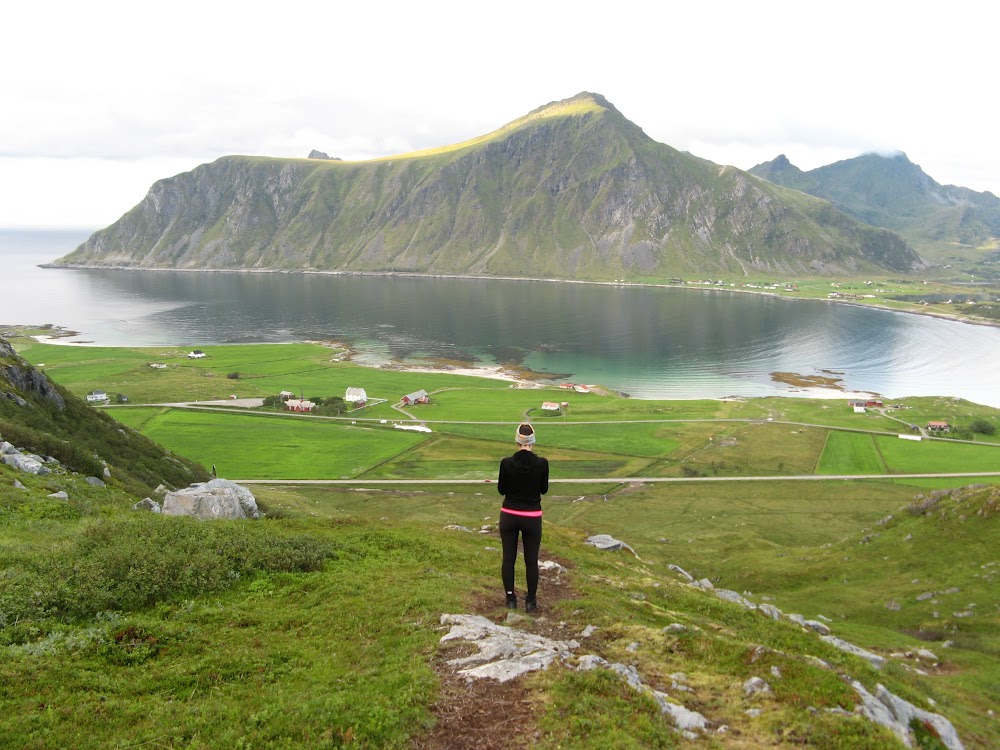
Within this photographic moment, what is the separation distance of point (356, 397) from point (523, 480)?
104686mm

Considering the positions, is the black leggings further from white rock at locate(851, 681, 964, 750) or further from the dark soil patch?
white rock at locate(851, 681, 964, 750)

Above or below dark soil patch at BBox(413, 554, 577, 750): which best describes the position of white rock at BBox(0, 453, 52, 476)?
below

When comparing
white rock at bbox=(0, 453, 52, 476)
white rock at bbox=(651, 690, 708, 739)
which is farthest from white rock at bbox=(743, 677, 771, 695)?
white rock at bbox=(0, 453, 52, 476)

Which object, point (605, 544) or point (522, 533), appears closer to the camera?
point (522, 533)

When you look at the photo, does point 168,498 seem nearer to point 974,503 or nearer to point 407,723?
point 407,723

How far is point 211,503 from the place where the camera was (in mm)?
27875

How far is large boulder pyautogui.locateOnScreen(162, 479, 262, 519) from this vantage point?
89.6ft

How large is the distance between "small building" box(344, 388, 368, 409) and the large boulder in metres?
85.6

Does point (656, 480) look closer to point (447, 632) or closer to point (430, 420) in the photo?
point (430, 420)

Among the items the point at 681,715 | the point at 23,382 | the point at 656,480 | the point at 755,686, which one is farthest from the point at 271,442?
the point at 681,715

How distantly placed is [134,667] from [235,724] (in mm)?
3491

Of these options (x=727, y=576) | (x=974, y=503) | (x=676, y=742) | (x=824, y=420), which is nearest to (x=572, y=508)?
(x=727, y=576)

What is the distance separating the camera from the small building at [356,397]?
11481cm

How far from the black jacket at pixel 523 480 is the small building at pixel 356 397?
337ft
